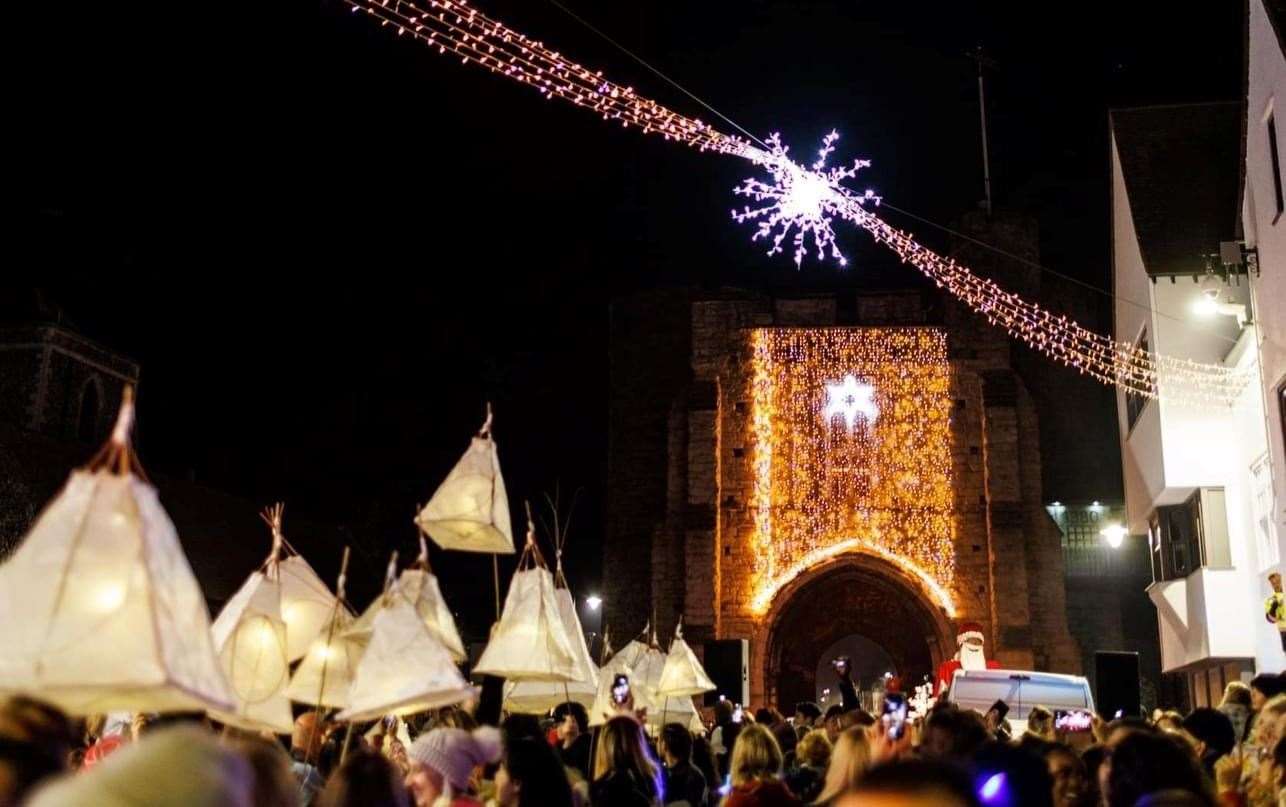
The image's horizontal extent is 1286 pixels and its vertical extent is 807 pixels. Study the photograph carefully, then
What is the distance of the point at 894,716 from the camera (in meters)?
6.91

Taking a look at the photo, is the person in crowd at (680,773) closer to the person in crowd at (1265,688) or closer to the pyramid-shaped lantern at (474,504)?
the pyramid-shaped lantern at (474,504)

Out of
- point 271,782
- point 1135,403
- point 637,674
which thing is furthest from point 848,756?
point 1135,403

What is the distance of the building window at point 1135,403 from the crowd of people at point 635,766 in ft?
34.5

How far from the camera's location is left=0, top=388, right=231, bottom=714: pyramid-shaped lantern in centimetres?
293

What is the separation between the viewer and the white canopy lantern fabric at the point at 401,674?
4719mm

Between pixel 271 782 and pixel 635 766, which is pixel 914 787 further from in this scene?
pixel 635 766

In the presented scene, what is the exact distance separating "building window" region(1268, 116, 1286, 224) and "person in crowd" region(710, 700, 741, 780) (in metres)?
7.86

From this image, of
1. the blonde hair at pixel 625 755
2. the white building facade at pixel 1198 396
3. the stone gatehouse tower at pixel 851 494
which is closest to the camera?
the blonde hair at pixel 625 755

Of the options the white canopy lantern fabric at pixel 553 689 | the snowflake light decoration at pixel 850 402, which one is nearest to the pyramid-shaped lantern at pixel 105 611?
the white canopy lantern fabric at pixel 553 689

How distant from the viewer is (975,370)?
1048 inches

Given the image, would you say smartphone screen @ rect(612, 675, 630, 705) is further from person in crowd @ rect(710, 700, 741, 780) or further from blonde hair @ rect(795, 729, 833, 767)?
blonde hair @ rect(795, 729, 833, 767)

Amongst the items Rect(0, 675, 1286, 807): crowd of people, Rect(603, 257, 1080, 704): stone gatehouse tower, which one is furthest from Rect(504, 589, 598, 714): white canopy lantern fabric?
Rect(603, 257, 1080, 704): stone gatehouse tower

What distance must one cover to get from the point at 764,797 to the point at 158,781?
13.1 ft

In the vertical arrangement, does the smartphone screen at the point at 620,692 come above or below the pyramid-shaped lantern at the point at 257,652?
below
